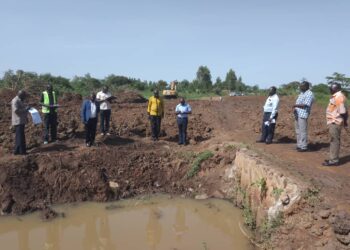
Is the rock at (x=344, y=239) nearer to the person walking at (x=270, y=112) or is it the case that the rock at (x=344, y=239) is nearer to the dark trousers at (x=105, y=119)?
the person walking at (x=270, y=112)

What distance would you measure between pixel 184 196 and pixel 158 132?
9.69ft

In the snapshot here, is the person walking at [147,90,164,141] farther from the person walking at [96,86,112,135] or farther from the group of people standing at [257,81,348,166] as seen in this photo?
the group of people standing at [257,81,348,166]

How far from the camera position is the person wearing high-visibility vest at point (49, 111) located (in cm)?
1118

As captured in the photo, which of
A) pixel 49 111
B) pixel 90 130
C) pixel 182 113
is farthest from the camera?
pixel 182 113

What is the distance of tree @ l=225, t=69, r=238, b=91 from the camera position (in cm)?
4414

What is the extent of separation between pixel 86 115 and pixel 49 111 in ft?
3.68

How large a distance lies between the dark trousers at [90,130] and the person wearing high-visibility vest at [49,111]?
3.41 ft

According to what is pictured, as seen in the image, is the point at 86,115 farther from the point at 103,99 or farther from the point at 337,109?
the point at 337,109

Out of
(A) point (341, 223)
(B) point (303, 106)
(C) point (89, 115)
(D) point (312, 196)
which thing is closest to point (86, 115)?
(C) point (89, 115)

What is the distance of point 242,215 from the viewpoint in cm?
895

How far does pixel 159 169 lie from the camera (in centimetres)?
1104

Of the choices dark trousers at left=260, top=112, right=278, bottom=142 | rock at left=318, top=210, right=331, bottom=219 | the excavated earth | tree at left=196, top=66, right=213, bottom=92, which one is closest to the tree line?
tree at left=196, top=66, right=213, bottom=92

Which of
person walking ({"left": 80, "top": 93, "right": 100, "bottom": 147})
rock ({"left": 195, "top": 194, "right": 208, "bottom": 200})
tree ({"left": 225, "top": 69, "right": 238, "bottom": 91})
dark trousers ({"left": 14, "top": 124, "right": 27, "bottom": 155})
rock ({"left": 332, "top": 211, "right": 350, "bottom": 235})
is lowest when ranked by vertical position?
rock ({"left": 195, "top": 194, "right": 208, "bottom": 200})

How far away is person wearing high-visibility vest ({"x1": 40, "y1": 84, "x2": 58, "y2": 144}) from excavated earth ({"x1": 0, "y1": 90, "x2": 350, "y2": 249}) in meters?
0.34
